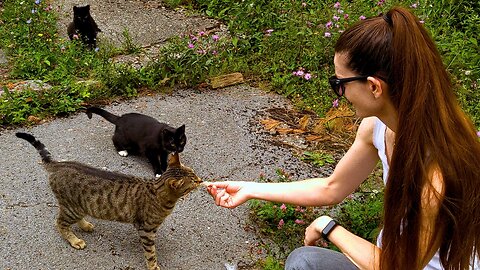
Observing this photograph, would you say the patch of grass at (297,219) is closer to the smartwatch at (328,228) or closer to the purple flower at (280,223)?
the purple flower at (280,223)

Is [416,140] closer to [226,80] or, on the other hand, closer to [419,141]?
[419,141]

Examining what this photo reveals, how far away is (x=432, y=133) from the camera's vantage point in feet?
6.31

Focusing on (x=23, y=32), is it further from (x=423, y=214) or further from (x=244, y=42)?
(x=423, y=214)

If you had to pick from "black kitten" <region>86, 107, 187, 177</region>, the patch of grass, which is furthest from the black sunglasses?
"black kitten" <region>86, 107, 187, 177</region>

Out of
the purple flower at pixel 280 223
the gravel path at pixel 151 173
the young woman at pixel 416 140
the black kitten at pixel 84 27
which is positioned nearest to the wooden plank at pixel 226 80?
the gravel path at pixel 151 173

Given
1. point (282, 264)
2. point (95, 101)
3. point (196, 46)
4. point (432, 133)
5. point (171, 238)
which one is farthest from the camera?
point (196, 46)

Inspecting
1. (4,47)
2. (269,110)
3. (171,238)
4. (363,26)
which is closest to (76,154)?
(171,238)

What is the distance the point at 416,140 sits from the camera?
192 centimetres

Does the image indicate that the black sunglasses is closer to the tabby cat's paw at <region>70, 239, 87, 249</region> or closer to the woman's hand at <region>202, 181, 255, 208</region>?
the woman's hand at <region>202, 181, 255, 208</region>

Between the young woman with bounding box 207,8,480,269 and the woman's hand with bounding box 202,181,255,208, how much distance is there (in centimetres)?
73

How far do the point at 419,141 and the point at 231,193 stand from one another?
1060 mm

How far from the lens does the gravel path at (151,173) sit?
11.3 ft

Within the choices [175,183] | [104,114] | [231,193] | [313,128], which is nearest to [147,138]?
[104,114]

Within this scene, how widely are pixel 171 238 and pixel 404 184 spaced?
1996mm
